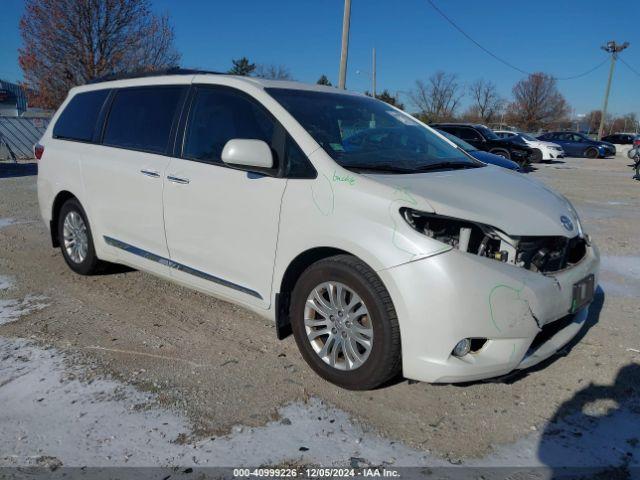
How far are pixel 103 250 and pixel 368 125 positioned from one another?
261 cm

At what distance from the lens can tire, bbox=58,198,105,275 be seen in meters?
4.92

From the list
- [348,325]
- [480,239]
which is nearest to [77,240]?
[348,325]

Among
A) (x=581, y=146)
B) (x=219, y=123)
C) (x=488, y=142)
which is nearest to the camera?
(x=219, y=123)

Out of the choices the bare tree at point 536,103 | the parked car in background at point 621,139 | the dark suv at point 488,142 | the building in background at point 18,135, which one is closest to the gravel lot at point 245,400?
the dark suv at point 488,142

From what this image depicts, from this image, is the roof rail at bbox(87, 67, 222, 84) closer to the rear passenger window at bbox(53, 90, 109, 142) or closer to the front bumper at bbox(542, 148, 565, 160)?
the rear passenger window at bbox(53, 90, 109, 142)

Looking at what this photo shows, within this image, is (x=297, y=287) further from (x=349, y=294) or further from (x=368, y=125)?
(x=368, y=125)

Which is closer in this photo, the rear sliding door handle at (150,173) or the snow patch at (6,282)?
the rear sliding door handle at (150,173)

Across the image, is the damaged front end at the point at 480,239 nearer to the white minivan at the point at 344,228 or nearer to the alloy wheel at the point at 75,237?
the white minivan at the point at 344,228

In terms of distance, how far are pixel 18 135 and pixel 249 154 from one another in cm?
1908

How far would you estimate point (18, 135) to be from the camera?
18906 millimetres

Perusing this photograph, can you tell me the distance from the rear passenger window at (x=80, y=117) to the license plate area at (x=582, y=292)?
13.7ft

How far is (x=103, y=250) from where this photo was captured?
15.5 ft

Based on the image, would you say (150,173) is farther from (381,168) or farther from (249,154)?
(381,168)

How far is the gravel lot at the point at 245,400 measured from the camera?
2.61 metres
